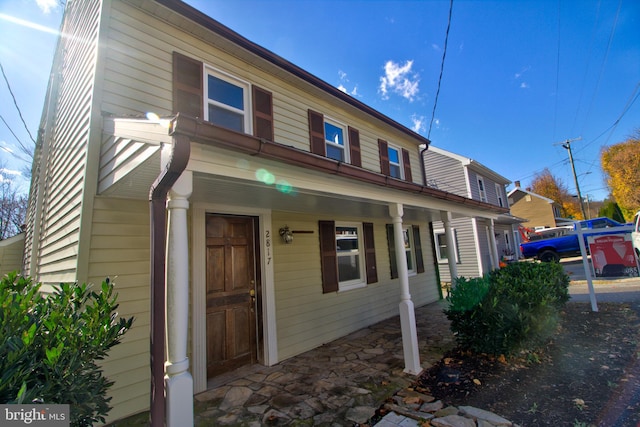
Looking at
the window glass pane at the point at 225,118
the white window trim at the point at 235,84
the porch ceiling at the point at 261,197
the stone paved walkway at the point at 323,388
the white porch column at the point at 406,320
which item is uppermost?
the white window trim at the point at 235,84

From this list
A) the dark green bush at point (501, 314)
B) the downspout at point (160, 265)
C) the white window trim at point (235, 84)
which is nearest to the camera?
the downspout at point (160, 265)

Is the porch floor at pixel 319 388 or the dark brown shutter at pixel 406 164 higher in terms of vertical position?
the dark brown shutter at pixel 406 164

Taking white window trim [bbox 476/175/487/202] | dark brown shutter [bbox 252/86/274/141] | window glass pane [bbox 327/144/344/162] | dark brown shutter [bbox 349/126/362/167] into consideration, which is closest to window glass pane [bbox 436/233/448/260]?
white window trim [bbox 476/175/487/202]

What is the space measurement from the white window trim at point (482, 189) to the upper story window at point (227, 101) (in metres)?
13.5

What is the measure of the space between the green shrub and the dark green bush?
4372mm

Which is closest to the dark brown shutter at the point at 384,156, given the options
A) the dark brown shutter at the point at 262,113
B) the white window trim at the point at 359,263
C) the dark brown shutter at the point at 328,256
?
the white window trim at the point at 359,263

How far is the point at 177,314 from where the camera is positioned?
2021mm

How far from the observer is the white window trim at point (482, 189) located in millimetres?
14304

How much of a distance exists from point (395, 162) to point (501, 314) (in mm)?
4944

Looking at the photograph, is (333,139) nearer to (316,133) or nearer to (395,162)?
(316,133)

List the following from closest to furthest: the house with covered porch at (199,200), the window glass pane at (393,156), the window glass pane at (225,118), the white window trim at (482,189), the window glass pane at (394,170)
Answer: the house with covered porch at (199,200) < the window glass pane at (225,118) < the window glass pane at (394,170) < the window glass pane at (393,156) < the white window trim at (482,189)

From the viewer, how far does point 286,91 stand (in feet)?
17.4

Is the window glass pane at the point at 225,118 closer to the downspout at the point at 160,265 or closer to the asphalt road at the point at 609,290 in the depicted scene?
the downspout at the point at 160,265

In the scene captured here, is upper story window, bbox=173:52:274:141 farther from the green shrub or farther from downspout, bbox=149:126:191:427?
the green shrub
